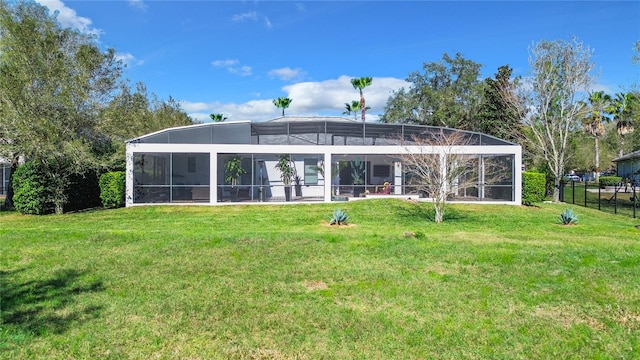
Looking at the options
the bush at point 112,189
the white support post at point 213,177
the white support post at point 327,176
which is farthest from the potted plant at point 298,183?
the bush at point 112,189

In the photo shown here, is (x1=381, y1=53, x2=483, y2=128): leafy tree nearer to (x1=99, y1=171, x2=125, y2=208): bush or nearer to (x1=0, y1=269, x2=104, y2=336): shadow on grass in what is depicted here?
(x1=99, y1=171, x2=125, y2=208): bush

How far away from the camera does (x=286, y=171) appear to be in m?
18.4

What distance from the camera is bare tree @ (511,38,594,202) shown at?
2020 cm

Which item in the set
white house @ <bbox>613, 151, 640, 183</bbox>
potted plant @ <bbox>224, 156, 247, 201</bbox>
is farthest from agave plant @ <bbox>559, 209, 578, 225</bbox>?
white house @ <bbox>613, 151, 640, 183</bbox>

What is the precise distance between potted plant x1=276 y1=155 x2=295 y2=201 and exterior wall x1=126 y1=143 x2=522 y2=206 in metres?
0.51

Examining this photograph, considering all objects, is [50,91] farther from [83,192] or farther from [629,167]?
[629,167]

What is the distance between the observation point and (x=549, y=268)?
633 cm

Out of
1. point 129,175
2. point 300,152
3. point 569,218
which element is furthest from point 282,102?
point 569,218

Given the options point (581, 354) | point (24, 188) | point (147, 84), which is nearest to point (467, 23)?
point (581, 354)

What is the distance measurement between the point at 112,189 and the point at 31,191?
111 inches

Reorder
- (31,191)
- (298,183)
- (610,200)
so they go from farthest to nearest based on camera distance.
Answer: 1. (610,200)
2. (298,183)
3. (31,191)

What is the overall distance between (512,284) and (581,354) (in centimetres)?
193

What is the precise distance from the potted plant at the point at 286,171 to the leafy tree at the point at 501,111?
13774 mm

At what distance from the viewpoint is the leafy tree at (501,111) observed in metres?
23.3
